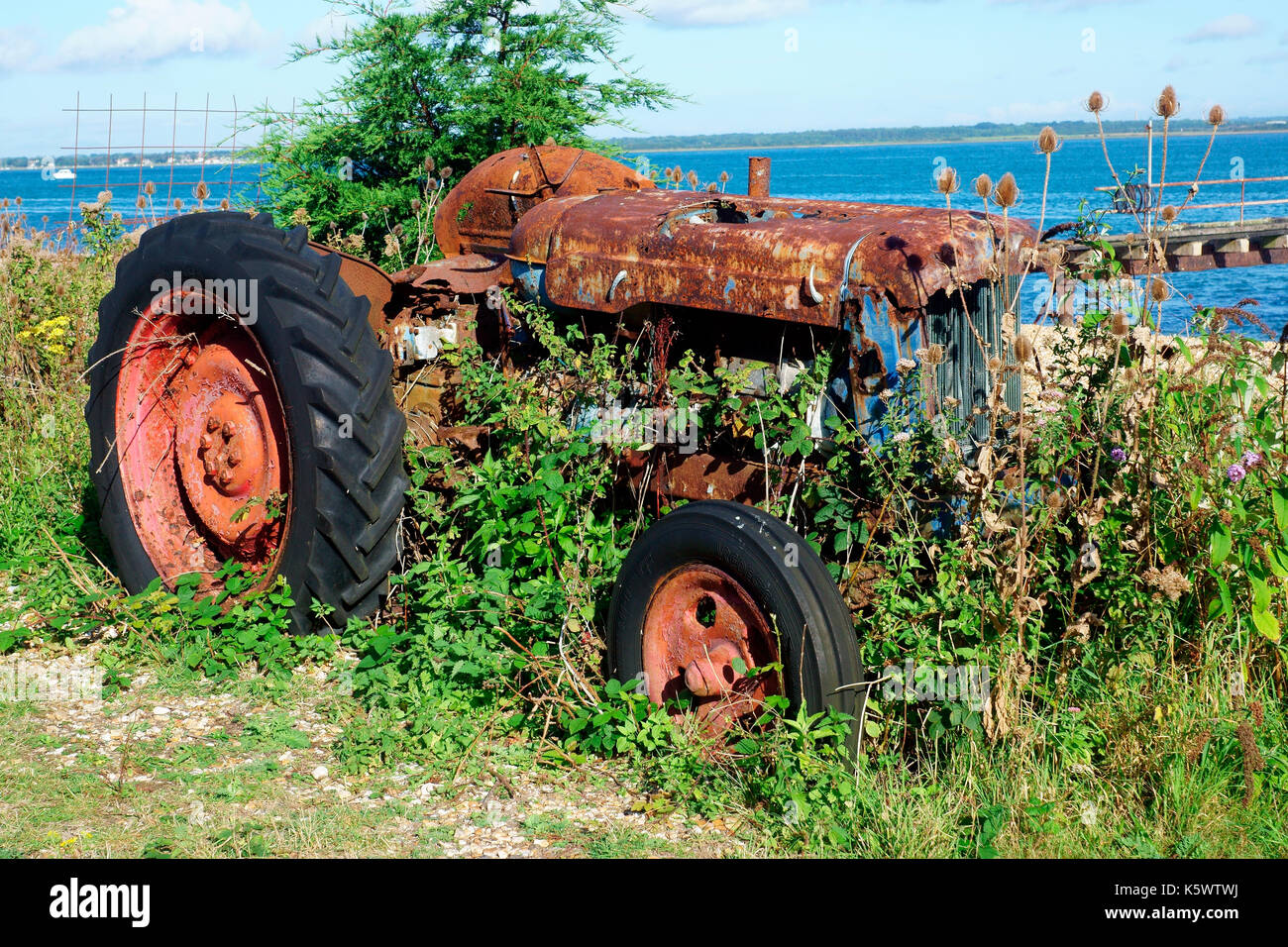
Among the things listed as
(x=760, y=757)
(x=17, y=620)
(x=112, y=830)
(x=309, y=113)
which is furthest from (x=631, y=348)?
(x=309, y=113)

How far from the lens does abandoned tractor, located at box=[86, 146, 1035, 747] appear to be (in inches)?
136

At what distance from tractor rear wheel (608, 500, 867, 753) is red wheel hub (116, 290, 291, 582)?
1505 millimetres

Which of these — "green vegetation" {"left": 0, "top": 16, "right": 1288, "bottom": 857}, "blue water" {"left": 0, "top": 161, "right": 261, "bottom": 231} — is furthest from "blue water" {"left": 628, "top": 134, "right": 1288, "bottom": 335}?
"blue water" {"left": 0, "top": 161, "right": 261, "bottom": 231}

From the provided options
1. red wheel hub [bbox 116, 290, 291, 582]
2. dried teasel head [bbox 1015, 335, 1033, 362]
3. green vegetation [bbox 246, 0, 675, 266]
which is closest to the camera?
dried teasel head [bbox 1015, 335, 1033, 362]

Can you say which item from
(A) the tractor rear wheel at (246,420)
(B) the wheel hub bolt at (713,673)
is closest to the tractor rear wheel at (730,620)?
(B) the wheel hub bolt at (713,673)

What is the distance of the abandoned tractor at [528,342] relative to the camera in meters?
3.46

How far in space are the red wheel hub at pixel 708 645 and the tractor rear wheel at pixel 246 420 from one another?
1.09 m

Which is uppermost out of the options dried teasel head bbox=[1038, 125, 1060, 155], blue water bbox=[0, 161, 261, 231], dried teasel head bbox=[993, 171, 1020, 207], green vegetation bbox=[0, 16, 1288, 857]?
blue water bbox=[0, 161, 261, 231]

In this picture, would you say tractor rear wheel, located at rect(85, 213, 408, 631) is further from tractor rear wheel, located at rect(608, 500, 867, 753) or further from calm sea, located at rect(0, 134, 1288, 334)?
calm sea, located at rect(0, 134, 1288, 334)

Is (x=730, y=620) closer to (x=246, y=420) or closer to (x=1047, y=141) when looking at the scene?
(x=1047, y=141)

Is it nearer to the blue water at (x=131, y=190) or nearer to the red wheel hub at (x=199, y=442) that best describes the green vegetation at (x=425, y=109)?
the blue water at (x=131, y=190)

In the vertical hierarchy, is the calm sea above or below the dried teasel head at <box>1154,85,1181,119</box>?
above

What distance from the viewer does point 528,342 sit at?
472 centimetres
